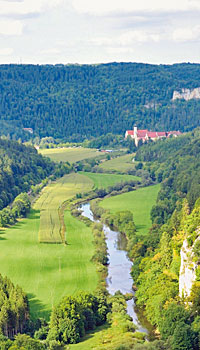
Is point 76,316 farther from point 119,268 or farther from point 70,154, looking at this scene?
point 70,154

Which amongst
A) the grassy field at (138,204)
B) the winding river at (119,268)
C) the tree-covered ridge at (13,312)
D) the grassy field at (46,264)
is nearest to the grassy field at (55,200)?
the grassy field at (46,264)

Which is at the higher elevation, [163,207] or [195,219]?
[195,219]

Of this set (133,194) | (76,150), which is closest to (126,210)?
(133,194)

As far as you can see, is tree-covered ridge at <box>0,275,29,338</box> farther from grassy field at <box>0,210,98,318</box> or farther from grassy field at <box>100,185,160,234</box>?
grassy field at <box>100,185,160,234</box>

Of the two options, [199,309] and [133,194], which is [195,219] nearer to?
[199,309]

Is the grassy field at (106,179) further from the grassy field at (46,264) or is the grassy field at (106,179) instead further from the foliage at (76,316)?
the foliage at (76,316)

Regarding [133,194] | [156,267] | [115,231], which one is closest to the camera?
[156,267]
